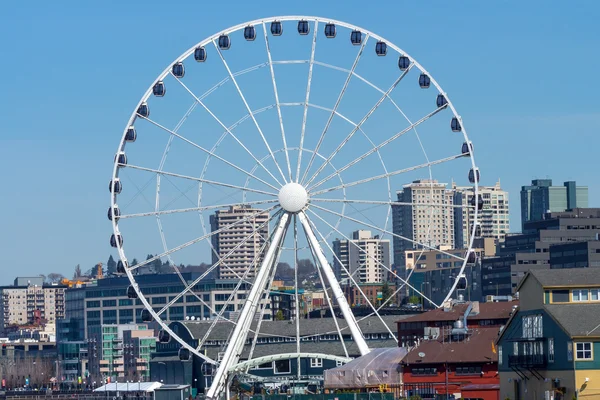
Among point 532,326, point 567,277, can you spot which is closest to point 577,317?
point 567,277

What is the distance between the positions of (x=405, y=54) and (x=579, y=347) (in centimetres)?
3515

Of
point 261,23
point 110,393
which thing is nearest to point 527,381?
point 261,23

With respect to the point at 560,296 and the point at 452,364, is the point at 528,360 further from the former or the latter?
the point at 452,364

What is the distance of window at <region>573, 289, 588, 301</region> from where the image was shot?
81.3 meters

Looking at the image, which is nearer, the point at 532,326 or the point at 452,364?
the point at 532,326

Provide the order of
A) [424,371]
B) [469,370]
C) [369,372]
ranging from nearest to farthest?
[469,370], [424,371], [369,372]

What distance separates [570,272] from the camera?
3273 inches

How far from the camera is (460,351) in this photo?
10169cm

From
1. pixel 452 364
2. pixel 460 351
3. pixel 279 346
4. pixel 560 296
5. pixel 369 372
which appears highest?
pixel 560 296

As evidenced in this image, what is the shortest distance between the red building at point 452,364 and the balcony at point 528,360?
500 inches

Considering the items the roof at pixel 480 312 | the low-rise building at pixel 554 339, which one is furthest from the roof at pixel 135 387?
the low-rise building at pixel 554 339

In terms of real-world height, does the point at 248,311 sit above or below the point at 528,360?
above

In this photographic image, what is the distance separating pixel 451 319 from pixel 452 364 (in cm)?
2630

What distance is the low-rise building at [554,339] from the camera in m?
76.4
